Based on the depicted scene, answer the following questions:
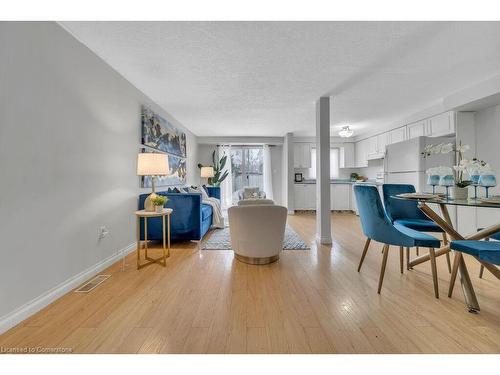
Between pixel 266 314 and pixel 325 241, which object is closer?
pixel 266 314

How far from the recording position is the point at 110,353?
4.13 feet

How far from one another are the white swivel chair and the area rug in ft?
2.17

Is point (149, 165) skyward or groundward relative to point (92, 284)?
skyward

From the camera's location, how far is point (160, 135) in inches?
154

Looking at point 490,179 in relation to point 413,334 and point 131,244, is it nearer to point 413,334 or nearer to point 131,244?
point 413,334

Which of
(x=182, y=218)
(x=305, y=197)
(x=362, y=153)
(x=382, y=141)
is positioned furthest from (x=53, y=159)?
(x=362, y=153)

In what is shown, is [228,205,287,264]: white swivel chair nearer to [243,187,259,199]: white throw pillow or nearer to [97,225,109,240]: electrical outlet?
[97,225,109,240]: electrical outlet

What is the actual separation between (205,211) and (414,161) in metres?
3.81

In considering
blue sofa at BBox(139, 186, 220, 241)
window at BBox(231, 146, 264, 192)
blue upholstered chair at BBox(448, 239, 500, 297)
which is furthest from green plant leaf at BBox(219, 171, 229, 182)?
blue upholstered chair at BBox(448, 239, 500, 297)

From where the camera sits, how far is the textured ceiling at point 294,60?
1936 mm

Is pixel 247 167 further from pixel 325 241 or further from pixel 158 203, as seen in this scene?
pixel 158 203

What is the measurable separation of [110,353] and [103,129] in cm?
218
